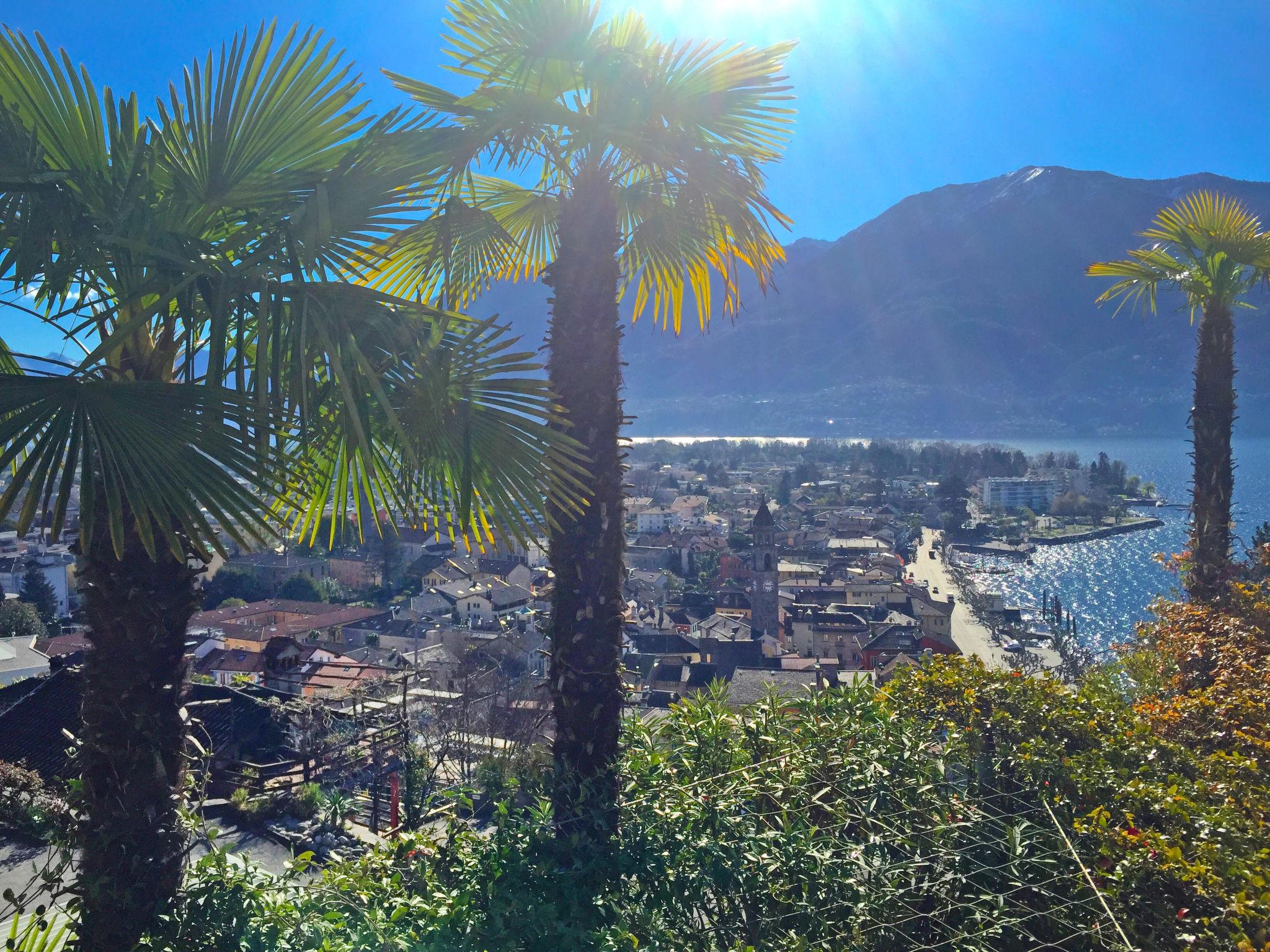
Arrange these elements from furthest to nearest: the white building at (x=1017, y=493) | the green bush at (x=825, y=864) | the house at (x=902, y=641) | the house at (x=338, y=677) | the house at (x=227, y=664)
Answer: the white building at (x=1017, y=493)
the house at (x=902, y=641)
the house at (x=227, y=664)
the house at (x=338, y=677)
the green bush at (x=825, y=864)

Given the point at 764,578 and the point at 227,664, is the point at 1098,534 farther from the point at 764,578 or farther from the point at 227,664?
the point at 227,664

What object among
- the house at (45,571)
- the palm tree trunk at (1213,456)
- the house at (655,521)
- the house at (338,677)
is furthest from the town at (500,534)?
the house at (655,521)

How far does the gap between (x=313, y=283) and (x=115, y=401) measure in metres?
0.43

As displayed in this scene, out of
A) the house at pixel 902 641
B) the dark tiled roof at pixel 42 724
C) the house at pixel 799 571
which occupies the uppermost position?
the dark tiled roof at pixel 42 724

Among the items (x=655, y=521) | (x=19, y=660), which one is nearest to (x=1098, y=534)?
(x=655, y=521)

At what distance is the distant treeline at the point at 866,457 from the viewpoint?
89.0 m

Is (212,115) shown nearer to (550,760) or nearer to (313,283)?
(313,283)

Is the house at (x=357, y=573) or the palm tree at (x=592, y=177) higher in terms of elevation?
the palm tree at (x=592, y=177)

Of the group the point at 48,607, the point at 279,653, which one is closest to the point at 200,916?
the point at 279,653

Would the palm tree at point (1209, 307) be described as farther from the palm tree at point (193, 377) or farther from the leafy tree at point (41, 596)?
the leafy tree at point (41, 596)

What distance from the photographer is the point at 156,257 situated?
1721 mm

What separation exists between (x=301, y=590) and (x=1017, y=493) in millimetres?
66240

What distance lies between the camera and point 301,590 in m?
33.1

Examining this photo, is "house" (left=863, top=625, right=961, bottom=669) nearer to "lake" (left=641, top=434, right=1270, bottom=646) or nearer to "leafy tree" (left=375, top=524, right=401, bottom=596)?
"lake" (left=641, top=434, right=1270, bottom=646)
